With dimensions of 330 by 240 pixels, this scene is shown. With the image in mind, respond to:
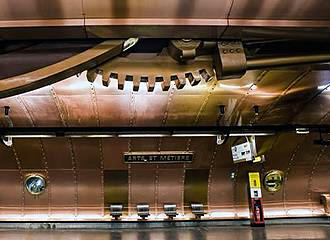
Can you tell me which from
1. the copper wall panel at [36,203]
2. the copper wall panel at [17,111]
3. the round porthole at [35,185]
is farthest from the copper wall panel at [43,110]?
the copper wall panel at [36,203]

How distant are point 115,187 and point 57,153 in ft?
6.45

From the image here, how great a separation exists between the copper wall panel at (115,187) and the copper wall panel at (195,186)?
1.83 m

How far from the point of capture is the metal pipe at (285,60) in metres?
1.88

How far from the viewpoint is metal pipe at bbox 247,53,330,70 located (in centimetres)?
188

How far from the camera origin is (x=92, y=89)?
6676 millimetres

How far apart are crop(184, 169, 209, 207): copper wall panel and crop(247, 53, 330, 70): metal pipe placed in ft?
24.7

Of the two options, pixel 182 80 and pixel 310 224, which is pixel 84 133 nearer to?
pixel 182 80

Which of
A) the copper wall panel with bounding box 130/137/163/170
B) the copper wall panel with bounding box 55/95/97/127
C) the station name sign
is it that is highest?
the copper wall panel with bounding box 55/95/97/127

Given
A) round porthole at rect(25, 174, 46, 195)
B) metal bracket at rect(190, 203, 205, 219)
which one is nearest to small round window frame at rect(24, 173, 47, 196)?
round porthole at rect(25, 174, 46, 195)

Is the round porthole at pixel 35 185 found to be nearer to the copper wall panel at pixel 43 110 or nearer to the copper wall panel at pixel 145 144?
the copper wall panel at pixel 43 110

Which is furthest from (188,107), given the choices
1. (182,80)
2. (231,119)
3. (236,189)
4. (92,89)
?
(182,80)

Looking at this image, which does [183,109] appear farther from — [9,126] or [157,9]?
[157,9]

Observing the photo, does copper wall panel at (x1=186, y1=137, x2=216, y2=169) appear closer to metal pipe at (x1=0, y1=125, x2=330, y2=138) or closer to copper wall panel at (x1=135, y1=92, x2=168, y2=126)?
metal pipe at (x1=0, y1=125, x2=330, y2=138)

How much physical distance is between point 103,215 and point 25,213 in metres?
2.33
